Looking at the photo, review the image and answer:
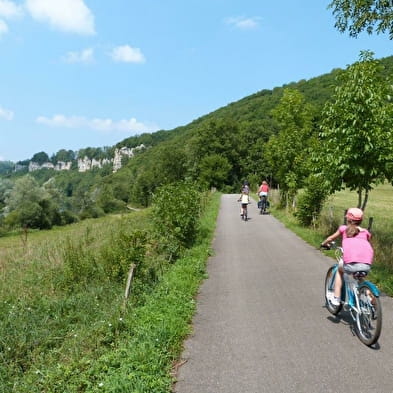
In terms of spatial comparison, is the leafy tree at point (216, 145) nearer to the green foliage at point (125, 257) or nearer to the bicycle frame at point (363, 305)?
the green foliage at point (125, 257)

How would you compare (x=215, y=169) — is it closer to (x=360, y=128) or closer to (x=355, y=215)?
(x=360, y=128)

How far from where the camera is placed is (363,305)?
5.13m

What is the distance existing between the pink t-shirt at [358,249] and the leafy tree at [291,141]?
15382 millimetres

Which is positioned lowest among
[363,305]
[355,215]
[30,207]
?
[30,207]

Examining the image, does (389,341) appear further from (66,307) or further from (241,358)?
(66,307)

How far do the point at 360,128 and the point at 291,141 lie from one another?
1216 cm

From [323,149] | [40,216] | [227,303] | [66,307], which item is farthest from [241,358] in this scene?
[40,216]

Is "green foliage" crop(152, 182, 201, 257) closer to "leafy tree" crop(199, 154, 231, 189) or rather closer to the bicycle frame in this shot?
the bicycle frame

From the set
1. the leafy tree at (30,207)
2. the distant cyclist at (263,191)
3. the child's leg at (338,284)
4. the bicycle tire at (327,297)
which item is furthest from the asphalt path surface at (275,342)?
the leafy tree at (30,207)

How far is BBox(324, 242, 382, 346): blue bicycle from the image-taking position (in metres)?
4.79

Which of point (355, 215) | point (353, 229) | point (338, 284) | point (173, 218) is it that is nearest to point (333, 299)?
point (338, 284)

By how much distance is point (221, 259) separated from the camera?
1070 cm

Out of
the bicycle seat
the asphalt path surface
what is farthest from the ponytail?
the asphalt path surface

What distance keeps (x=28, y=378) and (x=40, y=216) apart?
57353 millimetres
